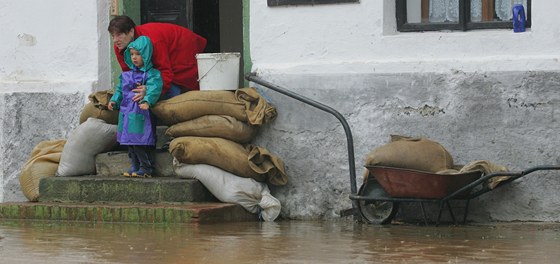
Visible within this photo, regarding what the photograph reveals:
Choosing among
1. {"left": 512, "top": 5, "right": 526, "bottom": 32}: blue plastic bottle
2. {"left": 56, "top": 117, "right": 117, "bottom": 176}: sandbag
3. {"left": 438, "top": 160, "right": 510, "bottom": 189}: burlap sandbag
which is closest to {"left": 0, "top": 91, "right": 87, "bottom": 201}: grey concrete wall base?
{"left": 56, "top": 117, "right": 117, "bottom": 176}: sandbag

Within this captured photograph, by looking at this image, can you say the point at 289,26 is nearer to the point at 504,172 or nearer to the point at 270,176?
the point at 270,176

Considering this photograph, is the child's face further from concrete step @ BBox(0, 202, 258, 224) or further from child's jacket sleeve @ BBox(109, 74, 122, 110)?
concrete step @ BBox(0, 202, 258, 224)

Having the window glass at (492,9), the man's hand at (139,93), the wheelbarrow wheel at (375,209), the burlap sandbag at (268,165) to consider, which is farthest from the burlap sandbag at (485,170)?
the man's hand at (139,93)

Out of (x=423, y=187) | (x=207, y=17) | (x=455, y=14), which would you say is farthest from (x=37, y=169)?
(x=455, y=14)

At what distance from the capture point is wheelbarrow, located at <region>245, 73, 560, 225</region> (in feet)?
35.3

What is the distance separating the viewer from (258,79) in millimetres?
12156

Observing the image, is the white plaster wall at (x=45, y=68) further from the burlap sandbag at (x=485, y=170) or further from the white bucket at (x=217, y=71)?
the burlap sandbag at (x=485, y=170)

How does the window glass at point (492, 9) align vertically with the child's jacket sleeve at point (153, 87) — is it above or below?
above

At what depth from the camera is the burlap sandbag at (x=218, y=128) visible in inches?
468

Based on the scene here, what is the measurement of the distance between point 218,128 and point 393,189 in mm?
1742

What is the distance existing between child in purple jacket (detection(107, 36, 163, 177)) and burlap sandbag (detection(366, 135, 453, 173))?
82.5 inches

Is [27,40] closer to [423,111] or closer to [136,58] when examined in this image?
[136,58]

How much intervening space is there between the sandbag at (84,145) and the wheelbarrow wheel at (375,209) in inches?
97.3

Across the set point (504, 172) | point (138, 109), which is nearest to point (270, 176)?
point (138, 109)
